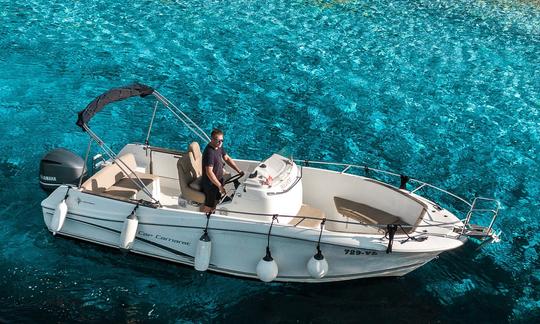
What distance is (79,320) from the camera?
932cm

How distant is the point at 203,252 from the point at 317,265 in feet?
6.60

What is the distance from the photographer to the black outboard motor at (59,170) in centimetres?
1114

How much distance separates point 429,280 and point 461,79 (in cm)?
1117

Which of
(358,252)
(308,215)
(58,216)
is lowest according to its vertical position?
(58,216)

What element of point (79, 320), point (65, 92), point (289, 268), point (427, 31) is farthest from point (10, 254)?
point (427, 31)

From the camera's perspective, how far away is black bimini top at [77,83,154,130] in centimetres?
1011

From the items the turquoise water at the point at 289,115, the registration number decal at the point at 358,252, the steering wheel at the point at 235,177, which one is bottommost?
the turquoise water at the point at 289,115

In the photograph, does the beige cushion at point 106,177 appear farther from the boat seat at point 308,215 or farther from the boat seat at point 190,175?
the boat seat at point 308,215

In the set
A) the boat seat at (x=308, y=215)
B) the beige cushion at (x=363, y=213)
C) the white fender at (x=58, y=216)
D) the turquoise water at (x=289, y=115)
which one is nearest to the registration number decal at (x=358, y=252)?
the boat seat at (x=308, y=215)

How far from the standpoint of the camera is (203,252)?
961 centimetres

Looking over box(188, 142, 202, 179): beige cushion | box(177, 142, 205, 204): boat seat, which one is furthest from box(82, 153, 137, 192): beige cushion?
box(188, 142, 202, 179): beige cushion

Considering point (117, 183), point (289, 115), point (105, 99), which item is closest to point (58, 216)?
point (117, 183)

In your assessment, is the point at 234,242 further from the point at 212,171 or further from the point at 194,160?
the point at 194,160

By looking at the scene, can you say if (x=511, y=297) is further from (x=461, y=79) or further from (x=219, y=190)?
(x=461, y=79)
